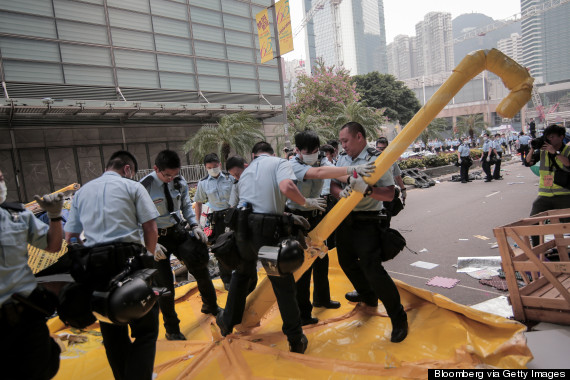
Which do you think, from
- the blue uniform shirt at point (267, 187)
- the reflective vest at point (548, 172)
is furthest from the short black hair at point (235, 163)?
the reflective vest at point (548, 172)

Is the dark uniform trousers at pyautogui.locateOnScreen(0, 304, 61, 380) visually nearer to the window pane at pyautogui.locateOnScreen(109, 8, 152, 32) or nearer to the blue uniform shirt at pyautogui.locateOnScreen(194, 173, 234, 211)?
the blue uniform shirt at pyautogui.locateOnScreen(194, 173, 234, 211)

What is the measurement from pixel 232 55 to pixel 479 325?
63.1 feet

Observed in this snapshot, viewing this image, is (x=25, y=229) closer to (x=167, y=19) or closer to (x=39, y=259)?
(x=39, y=259)

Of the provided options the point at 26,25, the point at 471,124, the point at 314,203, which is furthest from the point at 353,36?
the point at 314,203

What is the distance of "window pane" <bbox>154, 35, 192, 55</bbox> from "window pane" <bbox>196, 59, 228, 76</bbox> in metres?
0.82

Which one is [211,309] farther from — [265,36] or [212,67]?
[212,67]

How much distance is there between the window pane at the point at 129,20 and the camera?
15.5 m

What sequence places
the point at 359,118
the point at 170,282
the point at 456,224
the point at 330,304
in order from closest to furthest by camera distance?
the point at 170,282
the point at 330,304
the point at 456,224
the point at 359,118

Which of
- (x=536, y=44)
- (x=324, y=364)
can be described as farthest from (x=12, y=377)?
(x=536, y=44)

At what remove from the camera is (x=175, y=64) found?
17.3m

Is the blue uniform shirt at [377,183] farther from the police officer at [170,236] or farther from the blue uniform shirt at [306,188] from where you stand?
the police officer at [170,236]

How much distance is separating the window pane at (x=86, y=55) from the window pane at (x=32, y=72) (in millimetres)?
660

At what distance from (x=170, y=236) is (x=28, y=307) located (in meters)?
1.64

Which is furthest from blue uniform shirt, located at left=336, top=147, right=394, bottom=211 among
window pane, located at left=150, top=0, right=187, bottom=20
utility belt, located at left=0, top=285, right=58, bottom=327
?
window pane, located at left=150, top=0, right=187, bottom=20
